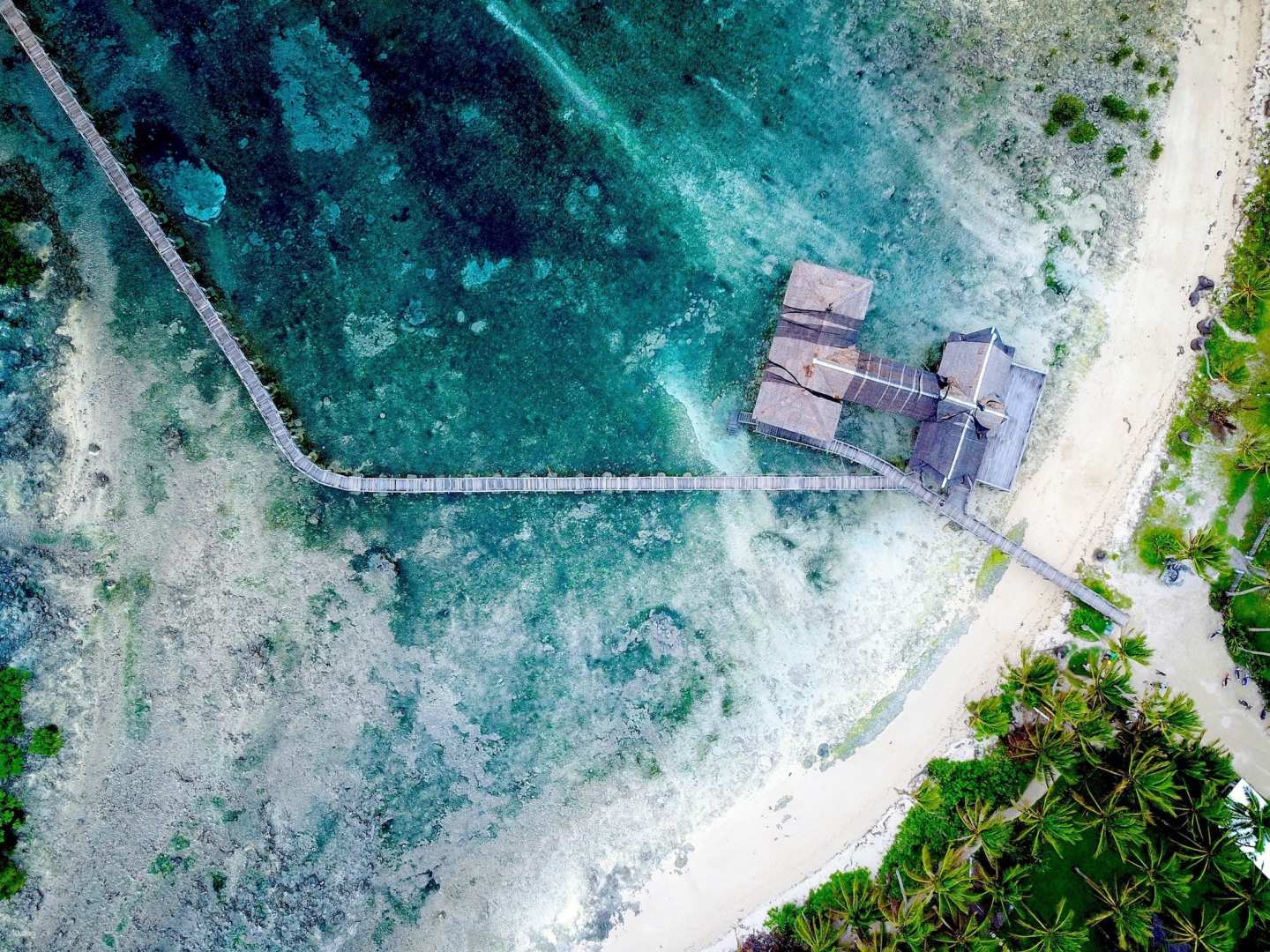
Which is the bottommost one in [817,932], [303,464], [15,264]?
[817,932]

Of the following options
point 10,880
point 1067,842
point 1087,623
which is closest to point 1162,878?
point 1067,842

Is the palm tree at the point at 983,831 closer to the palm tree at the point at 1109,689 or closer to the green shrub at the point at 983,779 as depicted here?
the green shrub at the point at 983,779

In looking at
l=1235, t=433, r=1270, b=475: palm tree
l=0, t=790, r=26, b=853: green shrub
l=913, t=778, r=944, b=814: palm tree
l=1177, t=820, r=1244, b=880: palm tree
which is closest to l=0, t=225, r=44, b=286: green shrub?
l=0, t=790, r=26, b=853: green shrub

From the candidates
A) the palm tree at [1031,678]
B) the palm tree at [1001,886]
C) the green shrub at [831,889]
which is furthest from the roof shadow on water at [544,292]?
the palm tree at [1001,886]

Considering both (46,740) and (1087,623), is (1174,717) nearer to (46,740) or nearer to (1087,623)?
(1087,623)

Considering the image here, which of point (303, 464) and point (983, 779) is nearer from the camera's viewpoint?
point (303, 464)
